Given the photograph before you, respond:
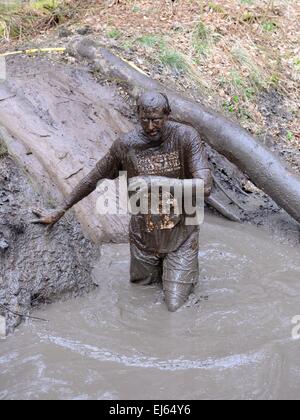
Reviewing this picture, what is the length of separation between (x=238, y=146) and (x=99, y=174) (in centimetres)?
229

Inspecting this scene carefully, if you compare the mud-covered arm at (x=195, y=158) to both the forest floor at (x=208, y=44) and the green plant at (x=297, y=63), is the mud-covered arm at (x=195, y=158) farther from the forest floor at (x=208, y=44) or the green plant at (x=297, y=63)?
the green plant at (x=297, y=63)

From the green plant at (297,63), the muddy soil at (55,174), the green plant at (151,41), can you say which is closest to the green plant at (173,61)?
the green plant at (151,41)

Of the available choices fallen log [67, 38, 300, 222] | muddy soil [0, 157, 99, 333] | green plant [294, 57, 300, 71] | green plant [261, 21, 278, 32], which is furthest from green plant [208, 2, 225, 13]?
muddy soil [0, 157, 99, 333]

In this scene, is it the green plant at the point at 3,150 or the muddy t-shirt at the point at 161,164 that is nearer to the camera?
the muddy t-shirt at the point at 161,164

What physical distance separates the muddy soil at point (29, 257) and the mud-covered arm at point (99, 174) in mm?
430

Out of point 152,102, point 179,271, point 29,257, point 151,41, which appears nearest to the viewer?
point 152,102

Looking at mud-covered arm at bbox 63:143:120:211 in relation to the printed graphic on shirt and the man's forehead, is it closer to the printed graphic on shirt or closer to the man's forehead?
the printed graphic on shirt

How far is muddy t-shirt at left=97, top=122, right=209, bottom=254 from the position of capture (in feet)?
14.4

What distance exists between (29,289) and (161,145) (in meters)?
1.64

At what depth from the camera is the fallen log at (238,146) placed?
6195mm

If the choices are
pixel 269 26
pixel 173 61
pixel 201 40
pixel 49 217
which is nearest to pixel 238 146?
pixel 173 61

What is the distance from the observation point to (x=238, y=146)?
6.41 metres

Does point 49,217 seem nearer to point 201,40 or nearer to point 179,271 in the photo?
point 179,271
